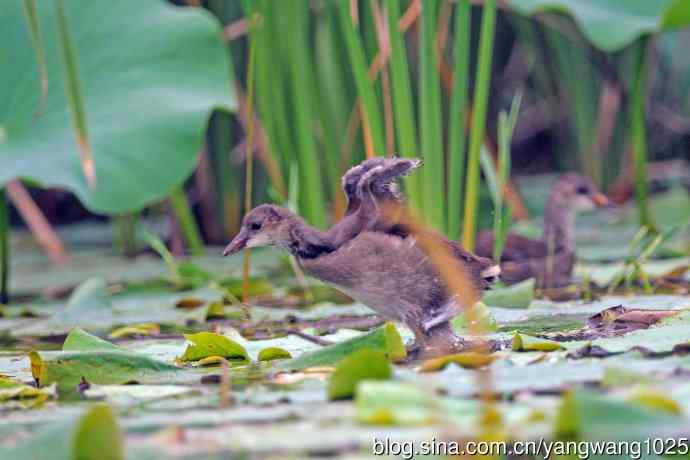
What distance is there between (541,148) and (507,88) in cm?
128

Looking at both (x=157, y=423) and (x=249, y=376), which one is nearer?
(x=157, y=423)

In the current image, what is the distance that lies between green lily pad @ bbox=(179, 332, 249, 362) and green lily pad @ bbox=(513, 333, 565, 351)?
758mm

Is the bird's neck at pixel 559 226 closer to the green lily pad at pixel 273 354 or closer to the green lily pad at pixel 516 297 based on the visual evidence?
the green lily pad at pixel 516 297

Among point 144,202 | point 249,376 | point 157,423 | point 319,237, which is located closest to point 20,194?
point 144,202

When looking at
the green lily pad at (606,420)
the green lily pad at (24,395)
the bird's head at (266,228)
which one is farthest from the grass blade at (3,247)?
the green lily pad at (606,420)

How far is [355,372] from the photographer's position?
261 cm

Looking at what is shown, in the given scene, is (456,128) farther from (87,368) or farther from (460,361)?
(87,368)

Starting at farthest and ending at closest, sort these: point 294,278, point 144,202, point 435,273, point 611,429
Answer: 1. point 294,278
2. point 144,202
3. point 435,273
4. point 611,429

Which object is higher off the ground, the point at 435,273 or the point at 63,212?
the point at 435,273

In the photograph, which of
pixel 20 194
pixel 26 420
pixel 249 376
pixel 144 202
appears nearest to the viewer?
pixel 26 420

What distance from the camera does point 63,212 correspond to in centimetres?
1014

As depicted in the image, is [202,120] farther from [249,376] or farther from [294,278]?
[249,376]

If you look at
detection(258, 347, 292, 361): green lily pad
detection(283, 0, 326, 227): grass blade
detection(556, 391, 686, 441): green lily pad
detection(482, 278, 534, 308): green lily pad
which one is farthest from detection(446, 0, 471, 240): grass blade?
detection(556, 391, 686, 441): green lily pad

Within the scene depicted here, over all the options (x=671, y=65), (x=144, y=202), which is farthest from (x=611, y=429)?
(x=671, y=65)
